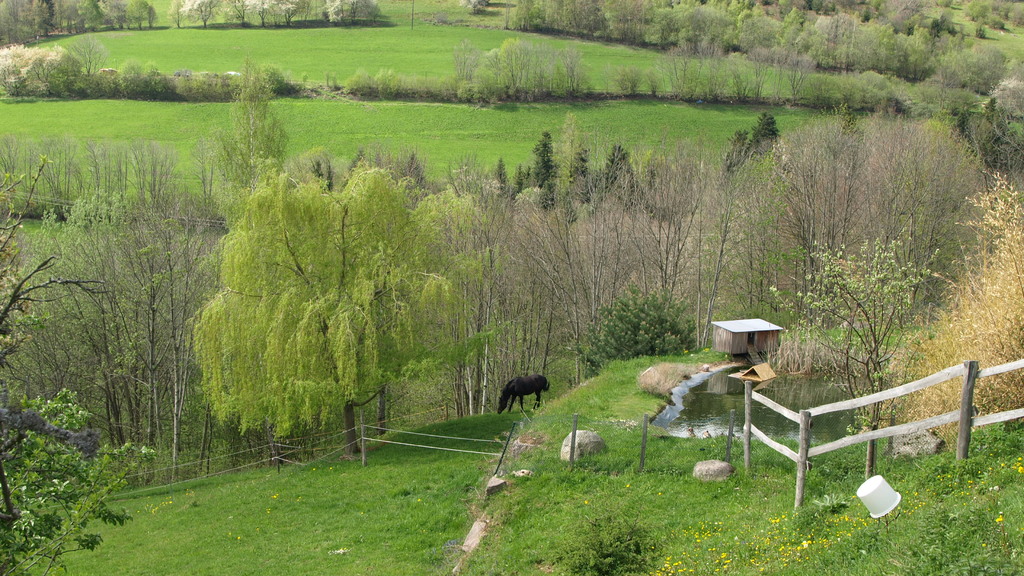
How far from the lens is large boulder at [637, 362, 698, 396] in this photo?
75.1ft

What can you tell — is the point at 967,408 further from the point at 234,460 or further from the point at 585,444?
the point at 234,460

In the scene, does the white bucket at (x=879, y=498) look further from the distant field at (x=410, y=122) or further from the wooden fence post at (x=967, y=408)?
the distant field at (x=410, y=122)

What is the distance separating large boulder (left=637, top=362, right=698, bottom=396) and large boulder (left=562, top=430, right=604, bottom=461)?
7334 millimetres

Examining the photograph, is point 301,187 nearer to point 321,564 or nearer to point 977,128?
point 321,564

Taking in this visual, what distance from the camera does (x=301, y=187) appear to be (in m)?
21.9

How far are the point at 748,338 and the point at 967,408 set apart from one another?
670 inches

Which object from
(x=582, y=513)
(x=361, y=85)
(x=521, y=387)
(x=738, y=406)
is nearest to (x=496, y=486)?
(x=582, y=513)

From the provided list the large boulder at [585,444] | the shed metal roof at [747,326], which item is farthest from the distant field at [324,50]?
the large boulder at [585,444]

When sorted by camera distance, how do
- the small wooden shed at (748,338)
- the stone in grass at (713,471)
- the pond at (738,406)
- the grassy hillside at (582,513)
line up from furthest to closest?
1. the small wooden shed at (748,338)
2. the pond at (738,406)
3. the stone in grass at (713,471)
4. the grassy hillside at (582,513)

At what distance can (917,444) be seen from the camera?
12.6 meters

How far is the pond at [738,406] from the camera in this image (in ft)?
61.6

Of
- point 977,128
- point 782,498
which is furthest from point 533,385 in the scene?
point 977,128

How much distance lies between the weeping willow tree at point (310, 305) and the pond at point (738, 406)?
825cm

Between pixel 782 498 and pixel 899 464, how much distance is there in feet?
6.67
